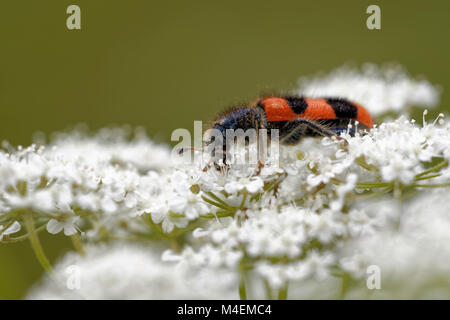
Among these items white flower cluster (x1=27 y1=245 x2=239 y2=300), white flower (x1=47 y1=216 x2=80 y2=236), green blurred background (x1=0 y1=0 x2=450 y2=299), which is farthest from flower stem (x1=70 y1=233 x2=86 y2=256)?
green blurred background (x1=0 y1=0 x2=450 y2=299)

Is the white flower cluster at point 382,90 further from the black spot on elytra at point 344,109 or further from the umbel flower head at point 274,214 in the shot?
the umbel flower head at point 274,214

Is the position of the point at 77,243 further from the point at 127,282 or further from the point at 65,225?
the point at 127,282

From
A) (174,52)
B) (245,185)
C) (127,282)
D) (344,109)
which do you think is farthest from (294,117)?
(174,52)

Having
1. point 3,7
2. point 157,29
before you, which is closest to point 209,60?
point 157,29

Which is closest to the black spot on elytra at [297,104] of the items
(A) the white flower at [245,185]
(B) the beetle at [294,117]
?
(B) the beetle at [294,117]

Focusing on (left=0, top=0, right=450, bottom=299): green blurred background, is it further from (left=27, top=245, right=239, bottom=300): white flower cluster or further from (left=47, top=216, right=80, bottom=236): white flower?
(left=47, top=216, right=80, bottom=236): white flower
